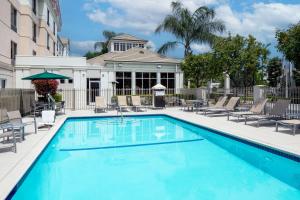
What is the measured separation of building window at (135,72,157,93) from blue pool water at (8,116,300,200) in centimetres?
1625

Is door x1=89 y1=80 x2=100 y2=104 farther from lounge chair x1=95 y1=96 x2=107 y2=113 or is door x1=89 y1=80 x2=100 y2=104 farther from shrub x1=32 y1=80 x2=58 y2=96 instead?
shrub x1=32 y1=80 x2=58 y2=96

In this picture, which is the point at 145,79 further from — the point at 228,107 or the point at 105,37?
the point at 105,37

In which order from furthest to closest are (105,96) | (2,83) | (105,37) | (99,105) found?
(105,37) → (105,96) → (99,105) → (2,83)

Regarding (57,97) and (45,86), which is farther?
(57,97)

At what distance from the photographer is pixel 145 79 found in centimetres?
2880

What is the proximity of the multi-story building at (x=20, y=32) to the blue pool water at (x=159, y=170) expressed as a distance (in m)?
11.1

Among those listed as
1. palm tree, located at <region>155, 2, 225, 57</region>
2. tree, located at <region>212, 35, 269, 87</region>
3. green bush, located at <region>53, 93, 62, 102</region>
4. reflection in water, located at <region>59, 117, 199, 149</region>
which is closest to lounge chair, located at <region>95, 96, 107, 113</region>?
reflection in water, located at <region>59, 117, 199, 149</region>

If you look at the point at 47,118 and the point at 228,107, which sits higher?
the point at 228,107

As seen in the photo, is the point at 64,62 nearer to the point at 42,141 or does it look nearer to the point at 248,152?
the point at 42,141

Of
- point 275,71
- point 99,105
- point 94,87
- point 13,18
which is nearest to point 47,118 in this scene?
point 99,105

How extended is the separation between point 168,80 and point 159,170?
71.7ft

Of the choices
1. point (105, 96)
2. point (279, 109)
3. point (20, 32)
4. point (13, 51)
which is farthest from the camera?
point (105, 96)

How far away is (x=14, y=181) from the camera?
583cm

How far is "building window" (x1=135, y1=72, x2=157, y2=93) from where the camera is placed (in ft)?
93.7
